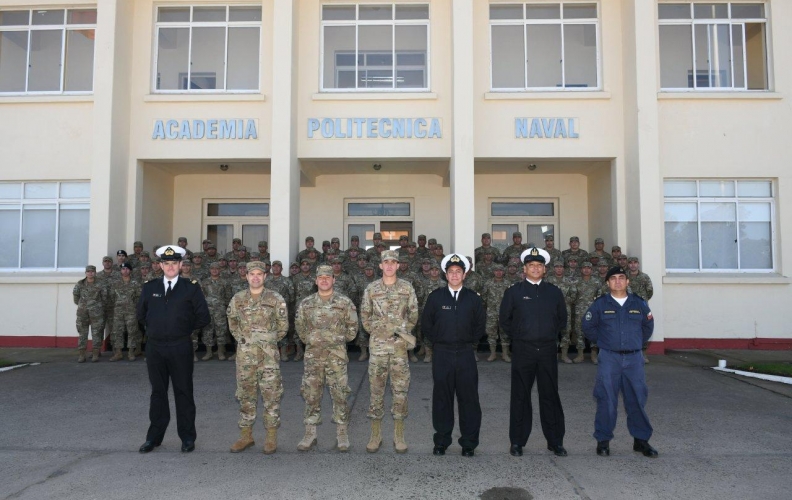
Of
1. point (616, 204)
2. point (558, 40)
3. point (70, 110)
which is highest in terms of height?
point (558, 40)

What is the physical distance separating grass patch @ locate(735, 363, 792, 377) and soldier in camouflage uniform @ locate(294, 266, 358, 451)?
6.84 m

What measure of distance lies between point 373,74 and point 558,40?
405cm

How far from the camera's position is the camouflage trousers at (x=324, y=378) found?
4945mm

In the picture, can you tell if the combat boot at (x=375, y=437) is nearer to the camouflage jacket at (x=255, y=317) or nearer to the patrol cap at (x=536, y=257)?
the camouflage jacket at (x=255, y=317)

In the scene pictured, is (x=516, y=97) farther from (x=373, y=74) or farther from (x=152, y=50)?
(x=152, y=50)

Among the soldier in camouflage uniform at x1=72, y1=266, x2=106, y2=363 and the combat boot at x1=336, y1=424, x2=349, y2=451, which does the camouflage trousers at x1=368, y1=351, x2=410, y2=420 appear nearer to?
the combat boot at x1=336, y1=424, x2=349, y2=451

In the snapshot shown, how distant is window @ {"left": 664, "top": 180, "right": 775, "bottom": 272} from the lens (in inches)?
425

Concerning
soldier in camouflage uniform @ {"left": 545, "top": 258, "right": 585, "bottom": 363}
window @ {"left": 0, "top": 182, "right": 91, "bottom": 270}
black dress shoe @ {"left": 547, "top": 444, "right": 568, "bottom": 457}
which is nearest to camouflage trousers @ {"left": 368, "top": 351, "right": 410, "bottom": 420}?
black dress shoe @ {"left": 547, "top": 444, "right": 568, "bottom": 457}

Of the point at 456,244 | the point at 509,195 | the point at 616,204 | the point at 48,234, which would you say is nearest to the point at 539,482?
the point at 456,244

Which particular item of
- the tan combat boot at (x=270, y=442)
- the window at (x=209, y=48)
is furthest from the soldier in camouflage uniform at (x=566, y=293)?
the window at (x=209, y=48)

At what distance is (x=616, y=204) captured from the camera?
10859 millimetres

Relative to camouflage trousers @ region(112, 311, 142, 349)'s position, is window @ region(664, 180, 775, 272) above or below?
above

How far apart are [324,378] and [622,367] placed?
2.77 m

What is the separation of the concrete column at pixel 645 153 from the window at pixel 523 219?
258 cm
